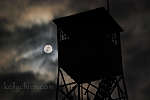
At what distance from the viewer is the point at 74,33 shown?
998 inches

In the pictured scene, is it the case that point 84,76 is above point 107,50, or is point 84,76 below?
below

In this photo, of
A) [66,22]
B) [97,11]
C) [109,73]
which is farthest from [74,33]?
[109,73]

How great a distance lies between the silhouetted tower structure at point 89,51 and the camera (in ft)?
79.0

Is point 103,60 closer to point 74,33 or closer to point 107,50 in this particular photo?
point 107,50

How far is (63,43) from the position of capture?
83.4 ft

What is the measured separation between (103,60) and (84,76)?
229 cm

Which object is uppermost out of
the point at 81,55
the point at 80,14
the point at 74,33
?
the point at 80,14

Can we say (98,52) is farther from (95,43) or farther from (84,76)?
(84,76)

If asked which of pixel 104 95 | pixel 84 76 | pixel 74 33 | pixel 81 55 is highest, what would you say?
pixel 74 33

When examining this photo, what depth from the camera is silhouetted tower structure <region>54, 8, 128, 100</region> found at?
24.1 metres

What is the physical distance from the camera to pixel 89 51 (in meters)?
24.2

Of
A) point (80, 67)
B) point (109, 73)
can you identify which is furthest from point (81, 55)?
point (109, 73)

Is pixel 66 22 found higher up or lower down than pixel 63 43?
higher up

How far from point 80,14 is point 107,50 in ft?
12.5
